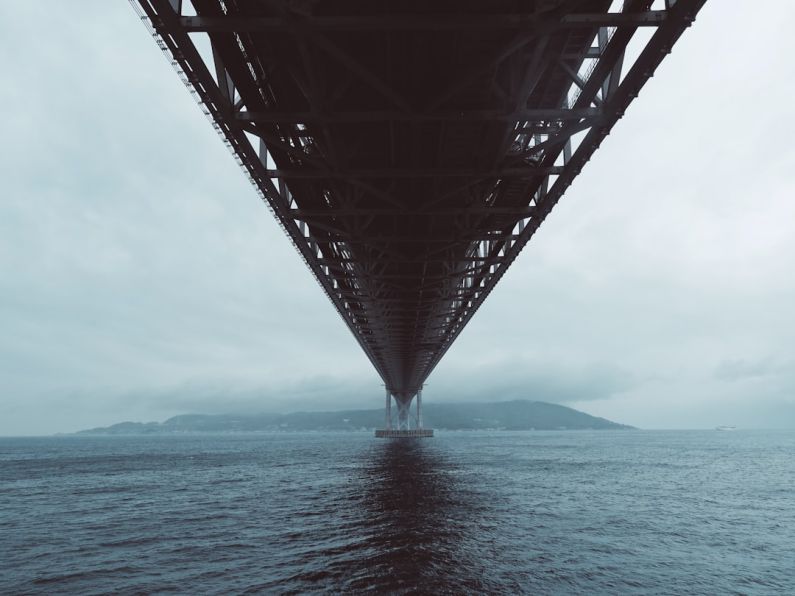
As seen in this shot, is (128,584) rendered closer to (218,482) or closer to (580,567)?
(580,567)

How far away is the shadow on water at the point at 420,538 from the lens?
12484mm

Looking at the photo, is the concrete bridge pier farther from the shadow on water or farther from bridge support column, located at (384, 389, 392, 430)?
the shadow on water

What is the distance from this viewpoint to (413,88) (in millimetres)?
12164

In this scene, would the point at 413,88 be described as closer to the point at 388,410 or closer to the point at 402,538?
the point at 402,538

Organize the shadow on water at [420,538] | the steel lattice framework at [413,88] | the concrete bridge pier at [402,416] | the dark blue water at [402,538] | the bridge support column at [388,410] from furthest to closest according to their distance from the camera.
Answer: the bridge support column at [388,410]
the concrete bridge pier at [402,416]
the dark blue water at [402,538]
the shadow on water at [420,538]
the steel lattice framework at [413,88]

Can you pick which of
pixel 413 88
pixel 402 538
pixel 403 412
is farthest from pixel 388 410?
pixel 413 88

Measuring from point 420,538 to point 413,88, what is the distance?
13.0m


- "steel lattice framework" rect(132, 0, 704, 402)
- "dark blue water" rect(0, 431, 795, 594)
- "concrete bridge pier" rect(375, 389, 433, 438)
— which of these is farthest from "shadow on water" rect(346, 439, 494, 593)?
"concrete bridge pier" rect(375, 389, 433, 438)

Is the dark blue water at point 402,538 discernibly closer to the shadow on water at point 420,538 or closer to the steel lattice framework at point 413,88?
the shadow on water at point 420,538

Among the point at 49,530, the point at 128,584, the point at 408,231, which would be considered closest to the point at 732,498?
the point at 408,231

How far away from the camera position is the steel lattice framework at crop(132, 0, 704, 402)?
30.6ft

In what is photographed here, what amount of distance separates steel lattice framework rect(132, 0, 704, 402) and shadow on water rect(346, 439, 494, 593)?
32.5 feet

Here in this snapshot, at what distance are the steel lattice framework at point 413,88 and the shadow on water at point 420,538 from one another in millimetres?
9916

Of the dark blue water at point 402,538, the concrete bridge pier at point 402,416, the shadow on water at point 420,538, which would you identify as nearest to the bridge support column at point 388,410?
the concrete bridge pier at point 402,416
